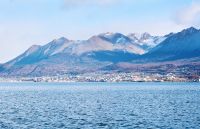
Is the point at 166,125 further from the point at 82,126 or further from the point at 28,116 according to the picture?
the point at 28,116

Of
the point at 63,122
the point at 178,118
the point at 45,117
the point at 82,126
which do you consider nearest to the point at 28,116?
the point at 45,117

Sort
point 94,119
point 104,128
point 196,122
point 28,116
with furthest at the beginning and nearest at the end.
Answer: point 28,116 → point 94,119 → point 196,122 → point 104,128

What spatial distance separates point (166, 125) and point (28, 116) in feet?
83.7

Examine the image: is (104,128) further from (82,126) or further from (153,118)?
(153,118)

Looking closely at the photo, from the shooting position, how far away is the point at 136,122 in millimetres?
75188

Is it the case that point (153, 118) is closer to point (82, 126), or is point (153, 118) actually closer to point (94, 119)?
point (94, 119)

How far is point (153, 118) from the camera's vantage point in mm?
80812

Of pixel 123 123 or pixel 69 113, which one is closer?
pixel 123 123

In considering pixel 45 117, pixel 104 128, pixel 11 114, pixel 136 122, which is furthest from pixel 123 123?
pixel 11 114

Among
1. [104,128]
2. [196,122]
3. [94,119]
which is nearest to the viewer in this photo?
[104,128]

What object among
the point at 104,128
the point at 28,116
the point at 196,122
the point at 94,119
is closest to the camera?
the point at 104,128

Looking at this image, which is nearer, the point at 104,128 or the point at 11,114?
Answer: the point at 104,128

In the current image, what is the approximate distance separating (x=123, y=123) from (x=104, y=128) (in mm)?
6825

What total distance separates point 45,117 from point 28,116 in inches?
139
